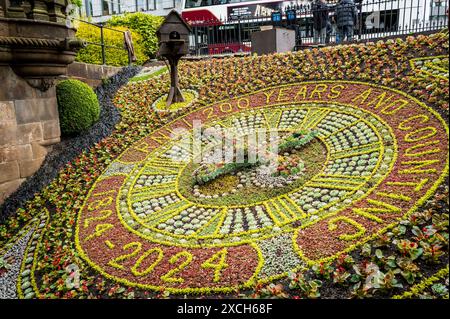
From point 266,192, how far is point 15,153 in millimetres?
5015

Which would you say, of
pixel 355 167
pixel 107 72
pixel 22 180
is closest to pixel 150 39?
pixel 107 72

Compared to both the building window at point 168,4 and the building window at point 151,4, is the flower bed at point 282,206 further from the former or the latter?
the building window at point 151,4

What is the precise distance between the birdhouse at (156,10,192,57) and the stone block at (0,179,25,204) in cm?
463

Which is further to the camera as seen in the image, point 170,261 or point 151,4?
point 151,4

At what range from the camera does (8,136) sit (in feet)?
23.0

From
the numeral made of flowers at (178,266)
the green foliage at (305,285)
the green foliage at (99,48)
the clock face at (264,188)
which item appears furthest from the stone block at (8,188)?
the green foliage at (305,285)

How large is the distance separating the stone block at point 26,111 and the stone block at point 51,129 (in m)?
0.25

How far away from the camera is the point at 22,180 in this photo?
7.36 m

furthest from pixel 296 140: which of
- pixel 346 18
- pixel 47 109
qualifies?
pixel 346 18

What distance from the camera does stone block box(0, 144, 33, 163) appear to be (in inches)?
274

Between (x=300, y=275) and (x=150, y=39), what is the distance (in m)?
13.5

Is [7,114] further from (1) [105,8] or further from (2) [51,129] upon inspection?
(1) [105,8]

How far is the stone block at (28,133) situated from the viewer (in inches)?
284
